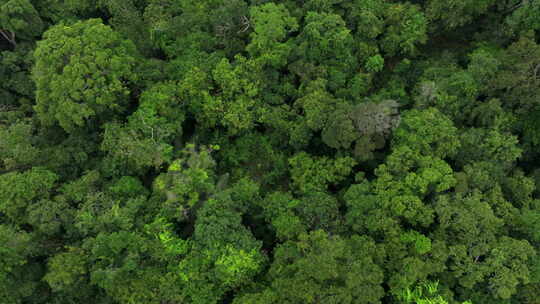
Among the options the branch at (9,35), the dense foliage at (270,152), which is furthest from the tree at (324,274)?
the branch at (9,35)

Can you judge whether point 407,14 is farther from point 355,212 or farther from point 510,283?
point 510,283

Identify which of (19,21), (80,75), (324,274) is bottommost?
(324,274)

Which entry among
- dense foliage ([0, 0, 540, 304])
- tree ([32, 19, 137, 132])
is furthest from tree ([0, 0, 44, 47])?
tree ([32, 19, 137, 132])

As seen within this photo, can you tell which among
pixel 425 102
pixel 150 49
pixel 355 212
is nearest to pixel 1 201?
pixel 150 49

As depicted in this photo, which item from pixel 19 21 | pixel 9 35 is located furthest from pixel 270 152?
pixel 9 35

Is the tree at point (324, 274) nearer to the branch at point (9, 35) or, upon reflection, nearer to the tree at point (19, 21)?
the tree at point (19, 21)

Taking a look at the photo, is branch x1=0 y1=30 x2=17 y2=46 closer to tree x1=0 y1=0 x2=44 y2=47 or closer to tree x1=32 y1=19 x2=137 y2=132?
tree x1=0 y1=0 x2=44 y2=47

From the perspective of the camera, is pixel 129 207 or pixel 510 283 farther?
pixel 129 207

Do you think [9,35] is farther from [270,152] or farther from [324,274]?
[324,274]
